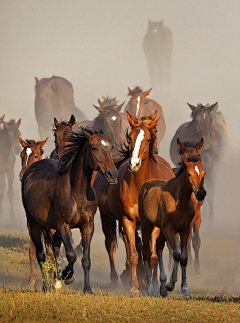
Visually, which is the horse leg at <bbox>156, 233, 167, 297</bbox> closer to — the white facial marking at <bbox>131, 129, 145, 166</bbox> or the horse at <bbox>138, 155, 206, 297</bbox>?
the horse at <bbox>138, 155, 206, 297</bbox>

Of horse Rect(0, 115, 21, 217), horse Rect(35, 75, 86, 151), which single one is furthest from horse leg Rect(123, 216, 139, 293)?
horse Rect(35, 75, 86, 151)

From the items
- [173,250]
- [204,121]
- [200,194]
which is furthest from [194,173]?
[204,121]

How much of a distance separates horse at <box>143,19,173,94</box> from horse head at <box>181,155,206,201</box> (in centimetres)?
6674

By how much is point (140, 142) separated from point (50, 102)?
1252 inches

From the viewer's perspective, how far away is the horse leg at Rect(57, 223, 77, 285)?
12.4 metres

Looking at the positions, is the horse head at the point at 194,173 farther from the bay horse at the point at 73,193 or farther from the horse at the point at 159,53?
the horse at the point at 159,53

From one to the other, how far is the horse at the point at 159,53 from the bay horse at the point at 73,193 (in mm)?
65814

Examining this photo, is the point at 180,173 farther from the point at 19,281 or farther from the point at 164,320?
the point at 19,281

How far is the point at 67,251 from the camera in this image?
12422 mm

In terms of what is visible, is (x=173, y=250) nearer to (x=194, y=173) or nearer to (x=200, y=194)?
(x=200, y=194)

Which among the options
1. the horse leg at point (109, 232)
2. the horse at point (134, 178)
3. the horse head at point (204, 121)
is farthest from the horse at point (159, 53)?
the horse at point (134, 178)

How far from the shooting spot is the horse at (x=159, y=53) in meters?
79.6

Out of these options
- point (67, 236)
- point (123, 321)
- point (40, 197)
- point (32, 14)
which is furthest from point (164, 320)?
point (32, 14)

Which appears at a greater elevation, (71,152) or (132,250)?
(71,152)
